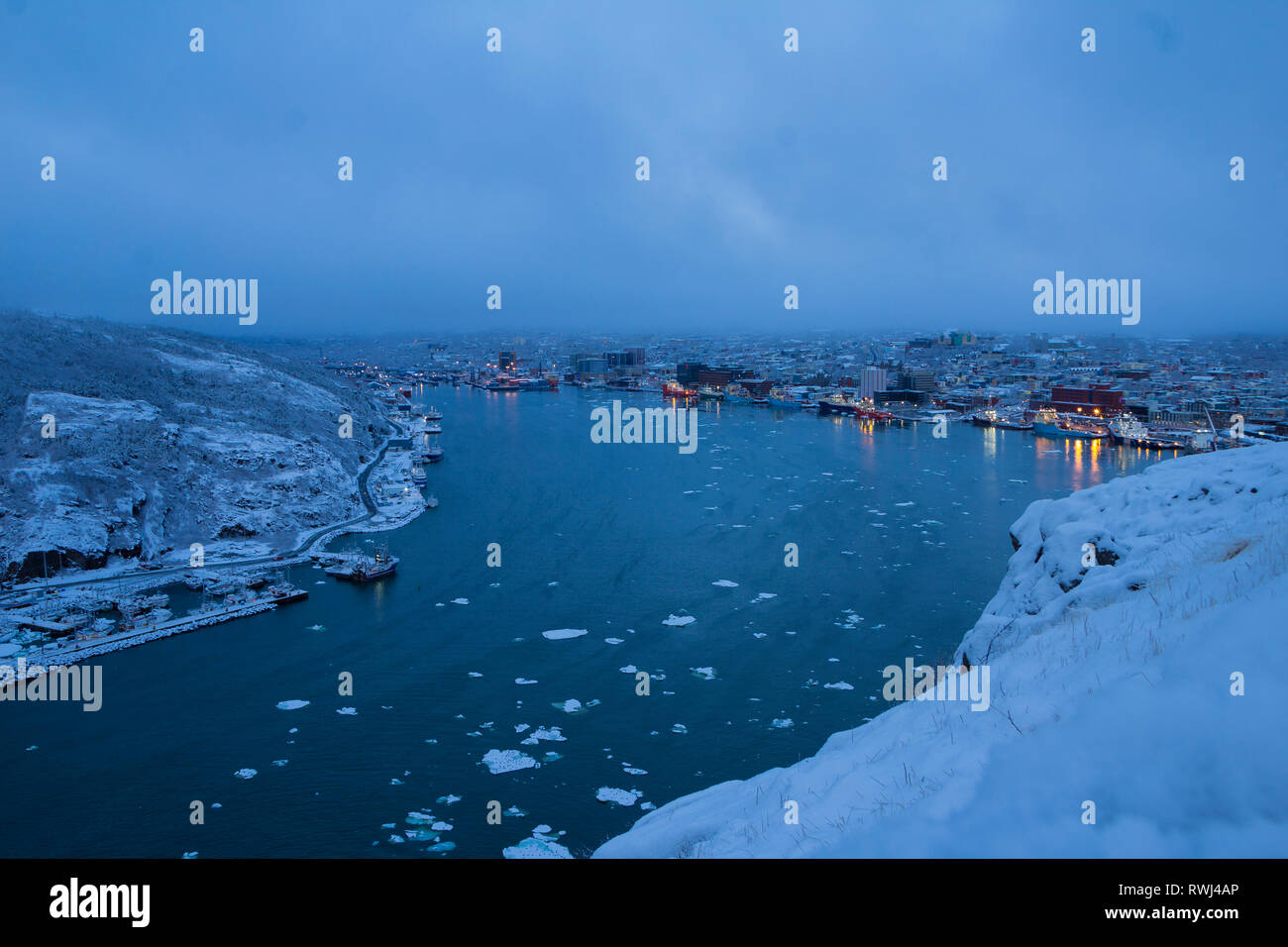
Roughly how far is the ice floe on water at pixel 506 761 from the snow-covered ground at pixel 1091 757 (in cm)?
368

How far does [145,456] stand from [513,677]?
1070cm

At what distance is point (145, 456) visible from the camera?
14688mm

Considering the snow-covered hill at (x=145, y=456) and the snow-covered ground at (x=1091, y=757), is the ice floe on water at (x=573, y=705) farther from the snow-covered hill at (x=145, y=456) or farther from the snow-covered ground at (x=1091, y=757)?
the snow-covered hill at (x=145, y=456)

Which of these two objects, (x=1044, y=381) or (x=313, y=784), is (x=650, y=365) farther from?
(x=313, y=784)

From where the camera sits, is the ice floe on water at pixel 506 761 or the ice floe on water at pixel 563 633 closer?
the ice floe on water at pixel 506 761

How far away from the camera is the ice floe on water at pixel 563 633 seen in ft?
31.2

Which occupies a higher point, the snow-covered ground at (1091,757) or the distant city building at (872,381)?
the distant city building at (872,381)

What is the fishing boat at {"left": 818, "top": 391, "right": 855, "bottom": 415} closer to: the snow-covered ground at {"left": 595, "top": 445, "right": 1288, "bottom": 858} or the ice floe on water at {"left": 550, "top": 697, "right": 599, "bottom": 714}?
the ice floe on water at {"left": 550, "top": 697, "right": 599, "bottom": 714}

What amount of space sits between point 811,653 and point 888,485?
34.3ft

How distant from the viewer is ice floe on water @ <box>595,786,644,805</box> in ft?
20.0

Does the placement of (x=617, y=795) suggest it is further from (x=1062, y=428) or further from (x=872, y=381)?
(x=872, y=381)

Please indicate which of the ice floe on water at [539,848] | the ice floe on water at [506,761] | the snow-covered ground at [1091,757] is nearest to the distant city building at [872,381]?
the ice floe on water at [506,761]

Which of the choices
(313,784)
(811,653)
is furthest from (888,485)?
(313,784)
